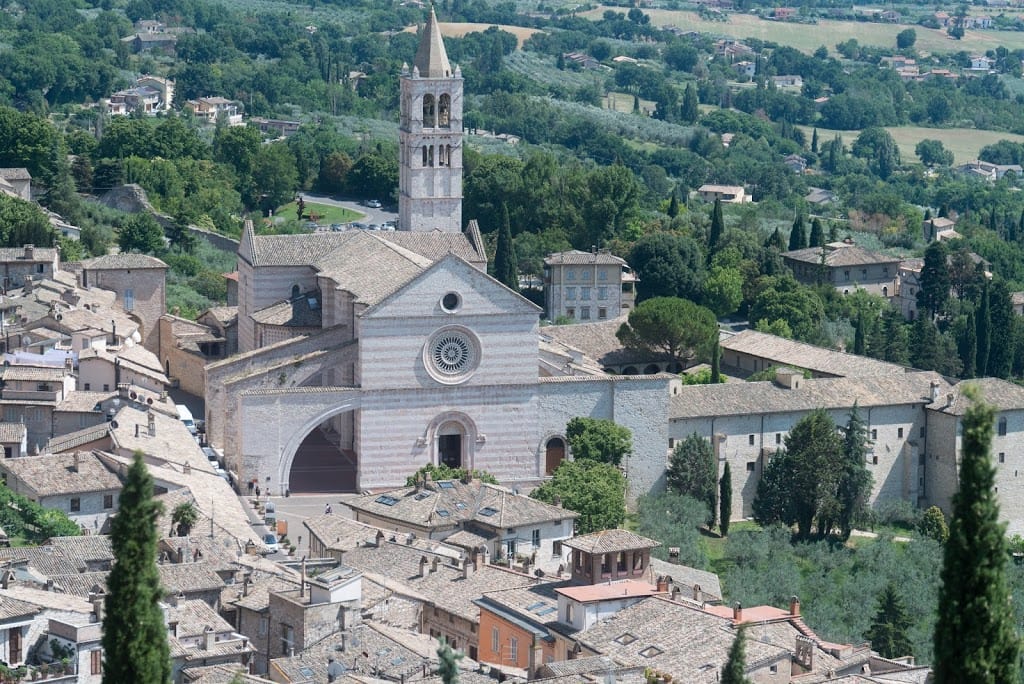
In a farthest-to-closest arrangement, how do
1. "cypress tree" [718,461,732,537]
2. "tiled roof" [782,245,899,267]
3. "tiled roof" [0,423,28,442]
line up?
"tiled roof" [782,245,899,267] < "cypress tree" [718,461,732,537] < "tiled roof" [0,423,28,442]

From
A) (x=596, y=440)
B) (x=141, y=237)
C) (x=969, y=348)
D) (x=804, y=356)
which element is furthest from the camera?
(x=969, y=348)

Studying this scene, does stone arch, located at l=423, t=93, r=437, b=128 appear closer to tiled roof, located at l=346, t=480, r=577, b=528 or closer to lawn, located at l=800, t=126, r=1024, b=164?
tiled roof, located at l=346, t=480, r=577, b=528

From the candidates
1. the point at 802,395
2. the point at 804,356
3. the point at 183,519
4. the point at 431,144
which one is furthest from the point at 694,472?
the point at 183,519

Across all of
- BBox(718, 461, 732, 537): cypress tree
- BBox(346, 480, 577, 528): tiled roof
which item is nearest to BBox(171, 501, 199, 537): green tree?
BBox(346, 480, 577, 528): tiled roof

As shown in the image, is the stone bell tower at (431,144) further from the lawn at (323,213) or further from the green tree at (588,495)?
the lawn at (323,213)

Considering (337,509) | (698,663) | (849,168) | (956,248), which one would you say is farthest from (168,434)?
(849,168)

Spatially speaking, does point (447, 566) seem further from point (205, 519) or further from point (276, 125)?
point (276, 125)

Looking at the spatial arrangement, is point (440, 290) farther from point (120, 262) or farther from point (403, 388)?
point (120, 262)
